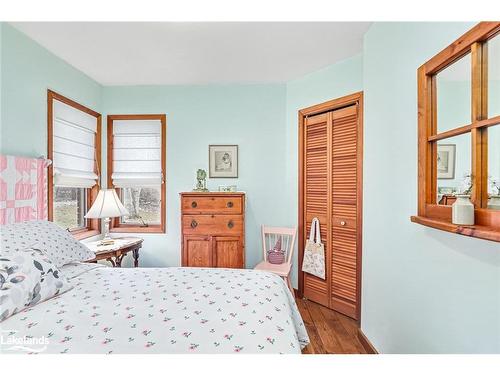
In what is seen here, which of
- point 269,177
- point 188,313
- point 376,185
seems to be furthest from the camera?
point 269,177

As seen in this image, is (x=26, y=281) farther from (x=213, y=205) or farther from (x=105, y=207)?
(x=213, y=205)

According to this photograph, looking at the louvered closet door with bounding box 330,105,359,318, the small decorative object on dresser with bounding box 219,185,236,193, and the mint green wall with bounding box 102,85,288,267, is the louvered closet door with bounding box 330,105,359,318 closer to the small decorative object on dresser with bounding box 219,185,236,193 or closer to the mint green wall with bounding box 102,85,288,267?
the mint green wall with bounding box 102,85,288,267

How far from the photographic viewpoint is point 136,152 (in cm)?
336

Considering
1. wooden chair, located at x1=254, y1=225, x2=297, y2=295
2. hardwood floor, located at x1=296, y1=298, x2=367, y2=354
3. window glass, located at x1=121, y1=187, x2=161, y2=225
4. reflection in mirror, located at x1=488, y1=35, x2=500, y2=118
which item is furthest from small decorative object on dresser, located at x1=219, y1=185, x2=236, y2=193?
reflection in mirror, located at x1=488, y1=35, x2=500, y2=118

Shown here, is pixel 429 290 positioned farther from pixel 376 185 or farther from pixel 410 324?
pixel 376 185

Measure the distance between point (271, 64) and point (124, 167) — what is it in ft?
7.36

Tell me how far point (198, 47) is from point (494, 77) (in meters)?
2.16

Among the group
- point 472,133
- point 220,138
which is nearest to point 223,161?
point 220,138

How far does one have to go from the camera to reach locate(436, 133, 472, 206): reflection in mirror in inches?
44.1

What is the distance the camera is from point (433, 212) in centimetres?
131

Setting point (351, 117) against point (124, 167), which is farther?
point (124, 167)

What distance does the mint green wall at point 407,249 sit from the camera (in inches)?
42.0

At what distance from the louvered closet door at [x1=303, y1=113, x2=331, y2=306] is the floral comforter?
1.38 m
